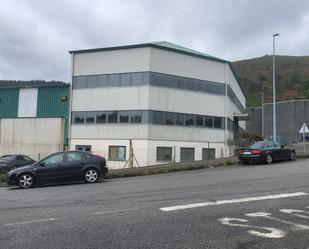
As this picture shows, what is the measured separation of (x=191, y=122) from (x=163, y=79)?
445cm

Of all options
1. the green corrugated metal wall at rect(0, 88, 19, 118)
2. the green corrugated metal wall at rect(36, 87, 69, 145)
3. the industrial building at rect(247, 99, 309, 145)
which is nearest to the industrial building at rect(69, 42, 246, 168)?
the green corrugated metal wall at rect(36, 87, 69, 145)

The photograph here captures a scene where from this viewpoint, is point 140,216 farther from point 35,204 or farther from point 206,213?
point 35,204

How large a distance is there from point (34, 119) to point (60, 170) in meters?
24.2

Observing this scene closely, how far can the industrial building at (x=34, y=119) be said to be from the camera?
41250mm

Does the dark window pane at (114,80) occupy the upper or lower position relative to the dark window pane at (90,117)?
upper

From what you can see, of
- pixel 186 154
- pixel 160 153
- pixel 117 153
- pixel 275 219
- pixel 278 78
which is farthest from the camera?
pixel 278 78

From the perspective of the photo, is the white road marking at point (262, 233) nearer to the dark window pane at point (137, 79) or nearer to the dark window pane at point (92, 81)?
the dark window pane at point (137, 79)

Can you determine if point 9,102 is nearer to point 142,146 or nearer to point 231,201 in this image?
point 142,146

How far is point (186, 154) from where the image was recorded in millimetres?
39594

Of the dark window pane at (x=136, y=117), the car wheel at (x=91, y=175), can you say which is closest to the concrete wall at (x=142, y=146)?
the dark window pane at (x=136, y=117)

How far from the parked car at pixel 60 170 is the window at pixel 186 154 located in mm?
19473

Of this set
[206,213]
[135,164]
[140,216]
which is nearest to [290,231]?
[206,213]

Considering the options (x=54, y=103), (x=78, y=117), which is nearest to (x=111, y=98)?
(x=78, y=117)

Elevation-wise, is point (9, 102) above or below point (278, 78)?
below
